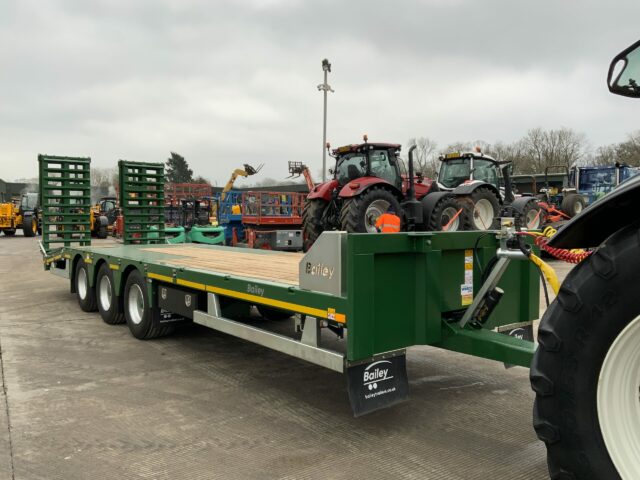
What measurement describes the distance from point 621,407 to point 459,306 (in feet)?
6.02

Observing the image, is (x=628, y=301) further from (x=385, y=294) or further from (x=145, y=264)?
(x=145, y=264)

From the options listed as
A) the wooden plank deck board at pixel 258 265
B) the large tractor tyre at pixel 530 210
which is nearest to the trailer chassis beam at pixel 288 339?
the wooden plank deck board at pixel 258 265

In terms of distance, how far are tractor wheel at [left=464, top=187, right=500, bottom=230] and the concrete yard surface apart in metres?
6.18

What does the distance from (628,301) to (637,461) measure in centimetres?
65

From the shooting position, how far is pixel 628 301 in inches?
76.4

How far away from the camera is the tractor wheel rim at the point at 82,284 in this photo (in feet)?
26.6

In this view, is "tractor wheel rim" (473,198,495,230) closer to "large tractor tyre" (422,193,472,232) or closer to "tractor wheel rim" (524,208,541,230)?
"large tractor tyre" (422,193,472,232)

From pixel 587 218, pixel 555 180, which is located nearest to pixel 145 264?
pixel 587 218

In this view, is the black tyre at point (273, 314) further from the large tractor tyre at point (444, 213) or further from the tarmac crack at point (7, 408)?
the large tractor tyre at point (444, 213)

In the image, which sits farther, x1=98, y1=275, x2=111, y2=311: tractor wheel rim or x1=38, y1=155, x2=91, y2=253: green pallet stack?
x1=38, y1=155, x2=91, y2=253: green pallet stack

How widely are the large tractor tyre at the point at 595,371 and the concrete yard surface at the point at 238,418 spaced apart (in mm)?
1205

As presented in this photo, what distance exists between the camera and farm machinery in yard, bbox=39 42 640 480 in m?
2.04

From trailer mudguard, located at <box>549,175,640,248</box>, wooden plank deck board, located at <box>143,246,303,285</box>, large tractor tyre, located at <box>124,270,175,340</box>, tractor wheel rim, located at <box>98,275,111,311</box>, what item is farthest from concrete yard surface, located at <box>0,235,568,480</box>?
trailer mudguard, located at <box>549,175,640,248</box>

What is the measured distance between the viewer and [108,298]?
7477 millimetres
